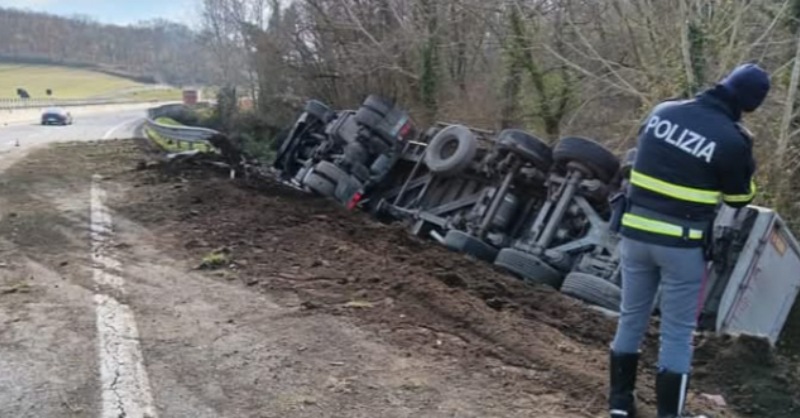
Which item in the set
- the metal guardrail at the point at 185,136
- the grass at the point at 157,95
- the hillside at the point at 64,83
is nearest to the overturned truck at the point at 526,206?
the metal guardrail at the point at 185,136

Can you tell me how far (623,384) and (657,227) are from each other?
0.84m

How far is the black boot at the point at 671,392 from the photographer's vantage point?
3727 mm

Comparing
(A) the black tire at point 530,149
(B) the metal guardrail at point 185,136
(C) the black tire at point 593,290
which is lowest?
(B) the metal guardrail at point 185,136

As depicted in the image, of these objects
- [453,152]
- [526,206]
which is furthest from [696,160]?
[453,152]

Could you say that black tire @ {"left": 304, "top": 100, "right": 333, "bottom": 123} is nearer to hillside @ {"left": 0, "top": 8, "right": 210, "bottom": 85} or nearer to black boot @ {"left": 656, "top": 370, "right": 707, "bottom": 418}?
black boot @ {"left": 656, "top": 370, "right": 707, "bottom": 418}

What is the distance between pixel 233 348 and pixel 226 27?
39888 mm

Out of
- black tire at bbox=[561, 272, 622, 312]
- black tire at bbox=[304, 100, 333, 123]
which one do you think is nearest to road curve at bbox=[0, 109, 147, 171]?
black tire at bbox=[304, 100, 333, 123]

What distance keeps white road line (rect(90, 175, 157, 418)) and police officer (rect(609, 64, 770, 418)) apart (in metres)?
2.40

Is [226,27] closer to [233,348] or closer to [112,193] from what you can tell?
[112,193]

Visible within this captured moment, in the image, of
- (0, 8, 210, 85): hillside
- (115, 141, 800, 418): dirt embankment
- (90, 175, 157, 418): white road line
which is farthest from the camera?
(0, 8, 210, 85): hillside

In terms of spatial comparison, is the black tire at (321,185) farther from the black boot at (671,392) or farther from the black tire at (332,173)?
the black boot at (671,392)

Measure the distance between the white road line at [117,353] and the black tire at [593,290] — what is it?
11.5 feet

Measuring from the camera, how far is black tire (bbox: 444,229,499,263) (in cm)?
795

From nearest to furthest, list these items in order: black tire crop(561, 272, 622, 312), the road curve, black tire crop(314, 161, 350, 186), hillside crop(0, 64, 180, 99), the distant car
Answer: black tire crop(561, 272, 622, 312) < black tire crop(314, 161, 350, 186) < the road curve < the distant car < hillside crop(0, 64, 180, 99)
